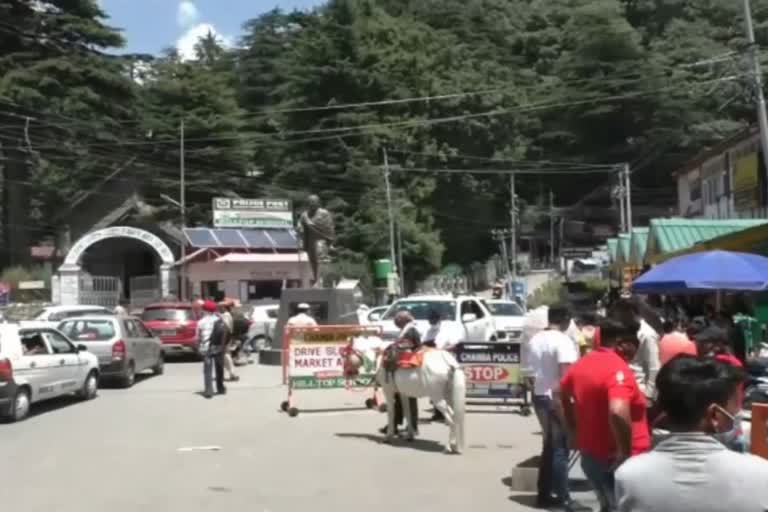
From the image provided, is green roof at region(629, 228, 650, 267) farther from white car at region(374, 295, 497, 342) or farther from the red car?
the red car

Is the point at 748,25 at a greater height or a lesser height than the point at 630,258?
greater

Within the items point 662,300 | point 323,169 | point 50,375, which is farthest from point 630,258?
point 323,169

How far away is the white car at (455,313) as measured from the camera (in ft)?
75.8

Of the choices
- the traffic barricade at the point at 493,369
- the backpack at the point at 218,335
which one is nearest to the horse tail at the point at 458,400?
the traffic barricade at the point at 493,369

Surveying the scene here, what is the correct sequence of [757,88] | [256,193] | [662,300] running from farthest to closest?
1. [256,193]
2. [662,300]
3. [757,88]

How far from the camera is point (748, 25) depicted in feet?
83.9

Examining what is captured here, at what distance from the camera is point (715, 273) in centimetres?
1538

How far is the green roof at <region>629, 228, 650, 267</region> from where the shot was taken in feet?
116

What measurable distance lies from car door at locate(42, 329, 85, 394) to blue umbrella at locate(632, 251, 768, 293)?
9.93 metres

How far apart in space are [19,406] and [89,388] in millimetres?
3351

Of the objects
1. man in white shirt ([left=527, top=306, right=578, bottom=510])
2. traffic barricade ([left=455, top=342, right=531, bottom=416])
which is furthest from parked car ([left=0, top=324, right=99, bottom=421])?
man in white shirt ([left=527, top=306, right=578, bottom=510])

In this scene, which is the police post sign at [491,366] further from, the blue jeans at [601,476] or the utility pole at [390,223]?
the utility pole at [390,223]

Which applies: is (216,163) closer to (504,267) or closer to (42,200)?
(42,200)

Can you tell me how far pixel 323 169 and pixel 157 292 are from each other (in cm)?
1667
